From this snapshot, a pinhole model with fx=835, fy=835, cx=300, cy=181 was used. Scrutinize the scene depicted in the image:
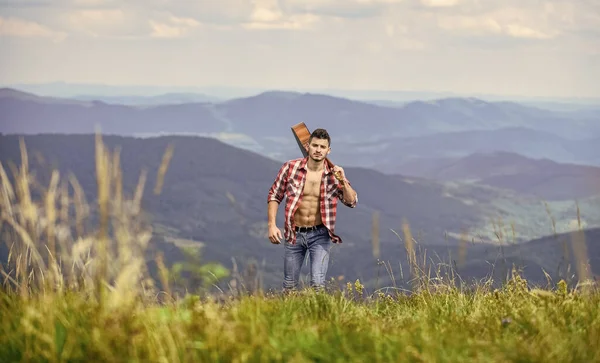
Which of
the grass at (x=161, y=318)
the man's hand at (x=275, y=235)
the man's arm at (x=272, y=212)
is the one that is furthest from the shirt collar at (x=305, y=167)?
the grass at (x=161, y=318)

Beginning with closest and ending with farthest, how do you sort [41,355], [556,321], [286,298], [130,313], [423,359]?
[423,359] → [41,355] → [130,313] → [556,321] → [286,298]

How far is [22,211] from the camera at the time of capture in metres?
5.00

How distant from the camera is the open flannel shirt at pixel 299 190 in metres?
8.80

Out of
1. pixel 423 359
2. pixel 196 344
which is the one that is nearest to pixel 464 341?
pixel 423 359

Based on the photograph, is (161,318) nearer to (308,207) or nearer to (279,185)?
(279,185)

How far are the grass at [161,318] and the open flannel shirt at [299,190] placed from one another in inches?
105

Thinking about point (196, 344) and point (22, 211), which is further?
point (22, 211)

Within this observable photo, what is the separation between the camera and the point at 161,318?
→ 507 centimetres

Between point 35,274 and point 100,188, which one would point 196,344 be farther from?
point 35,274

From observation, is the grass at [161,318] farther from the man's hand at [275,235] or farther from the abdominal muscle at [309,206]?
the abdominal muscle at [309,206]

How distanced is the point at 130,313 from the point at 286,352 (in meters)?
1.03

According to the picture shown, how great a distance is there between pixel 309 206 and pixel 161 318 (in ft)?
13.2

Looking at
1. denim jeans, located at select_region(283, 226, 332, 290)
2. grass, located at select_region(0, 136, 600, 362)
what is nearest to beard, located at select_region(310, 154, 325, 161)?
denim jeans, located at select_region(283, 226, 332, 290)

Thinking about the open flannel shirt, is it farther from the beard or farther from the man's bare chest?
the beard
